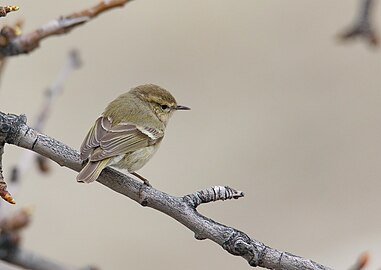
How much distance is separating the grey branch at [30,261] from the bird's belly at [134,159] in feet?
2.02

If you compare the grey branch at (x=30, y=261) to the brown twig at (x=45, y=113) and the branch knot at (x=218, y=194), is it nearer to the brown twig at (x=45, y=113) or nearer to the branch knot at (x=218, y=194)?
the brown twig at (x=45, y=113)

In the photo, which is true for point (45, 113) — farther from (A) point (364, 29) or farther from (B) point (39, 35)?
(A) point (364, 29)

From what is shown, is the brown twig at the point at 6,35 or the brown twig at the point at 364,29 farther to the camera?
the brown twig at the point at 6,35

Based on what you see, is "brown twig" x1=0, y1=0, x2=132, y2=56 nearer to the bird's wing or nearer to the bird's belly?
the bird's wing

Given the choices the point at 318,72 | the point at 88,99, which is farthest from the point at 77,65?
A: the point at 318,72

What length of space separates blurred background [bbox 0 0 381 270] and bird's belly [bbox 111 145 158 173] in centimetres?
329

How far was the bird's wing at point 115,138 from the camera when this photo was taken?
3.44 m

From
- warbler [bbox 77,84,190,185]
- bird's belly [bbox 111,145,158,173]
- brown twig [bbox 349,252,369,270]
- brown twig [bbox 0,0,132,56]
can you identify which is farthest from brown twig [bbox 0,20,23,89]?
brown twig [bbox 349,252,369,270]

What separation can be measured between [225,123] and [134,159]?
22.6 feet

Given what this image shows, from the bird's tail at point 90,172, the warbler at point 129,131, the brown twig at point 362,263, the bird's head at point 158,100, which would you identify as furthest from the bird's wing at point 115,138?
the brown twig at point 362,263

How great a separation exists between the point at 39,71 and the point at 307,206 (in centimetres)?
376

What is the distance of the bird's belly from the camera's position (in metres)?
3.66

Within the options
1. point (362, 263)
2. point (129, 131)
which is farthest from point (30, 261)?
point (362, 263)

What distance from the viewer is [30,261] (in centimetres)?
306
